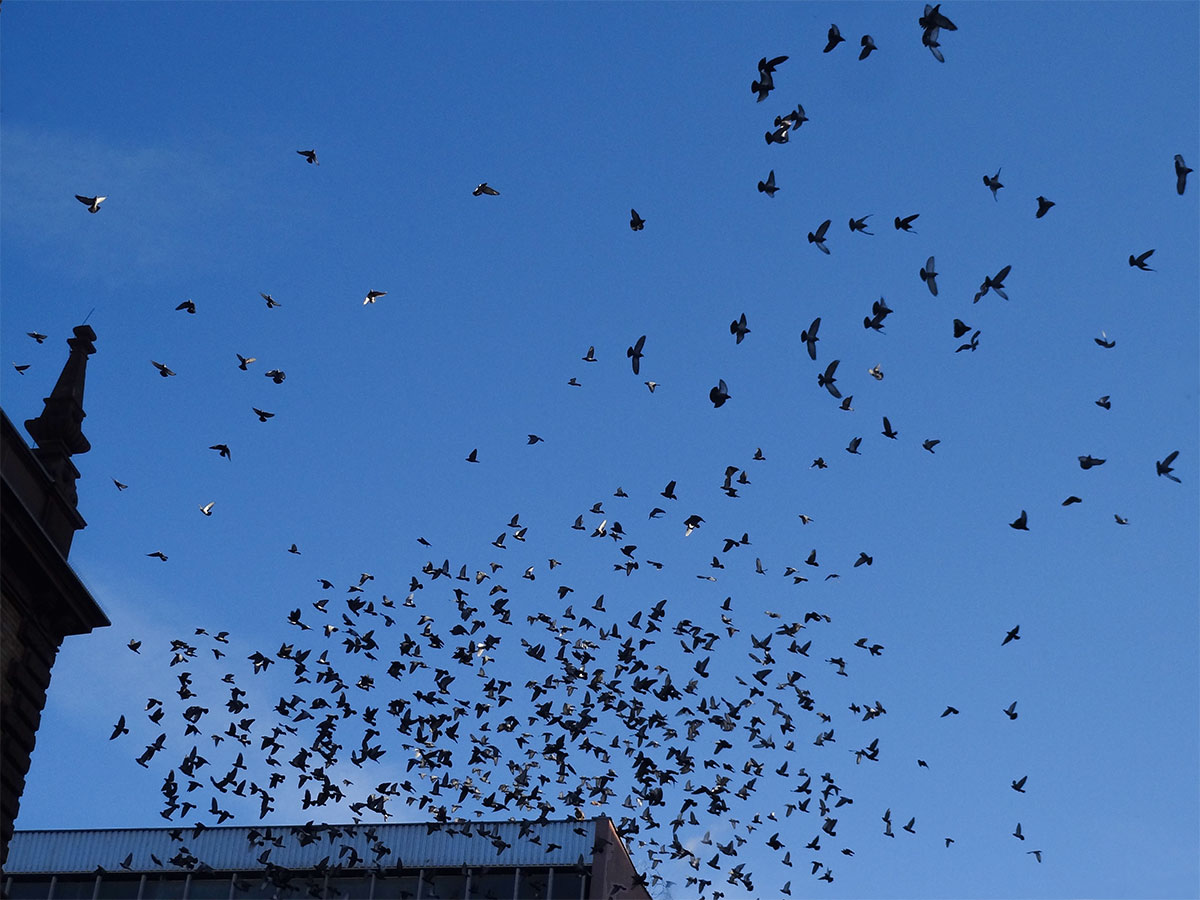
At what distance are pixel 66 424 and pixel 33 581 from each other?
10.6ft

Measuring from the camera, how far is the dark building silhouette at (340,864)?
47.5 m

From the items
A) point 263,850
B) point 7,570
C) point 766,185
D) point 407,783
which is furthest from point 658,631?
point 263,850

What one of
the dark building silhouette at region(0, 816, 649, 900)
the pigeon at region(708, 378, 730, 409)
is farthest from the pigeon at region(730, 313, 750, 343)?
the dark building silhouette at region(0, 816, 649, 900)

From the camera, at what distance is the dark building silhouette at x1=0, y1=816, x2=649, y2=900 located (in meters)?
47.5

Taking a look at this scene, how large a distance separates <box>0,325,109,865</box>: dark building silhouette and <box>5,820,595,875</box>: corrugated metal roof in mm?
17338

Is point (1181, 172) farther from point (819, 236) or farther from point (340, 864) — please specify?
point (340, 864)

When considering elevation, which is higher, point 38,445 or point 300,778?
point 38,445

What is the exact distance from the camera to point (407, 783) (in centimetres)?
3528

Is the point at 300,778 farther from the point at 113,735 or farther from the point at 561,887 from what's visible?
the point at 561,887

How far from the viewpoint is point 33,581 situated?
99.7ft

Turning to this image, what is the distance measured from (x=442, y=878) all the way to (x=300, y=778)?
14752 mm

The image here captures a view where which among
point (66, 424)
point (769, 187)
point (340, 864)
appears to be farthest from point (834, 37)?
point (340, 864)

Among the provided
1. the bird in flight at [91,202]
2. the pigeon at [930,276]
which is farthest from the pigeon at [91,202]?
the pigeon at [930,276]

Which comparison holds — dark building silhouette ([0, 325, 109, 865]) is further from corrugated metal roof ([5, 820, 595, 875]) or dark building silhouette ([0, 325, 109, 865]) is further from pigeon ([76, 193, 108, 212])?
corrugated metal roof ([5, 820, 595, 875])
